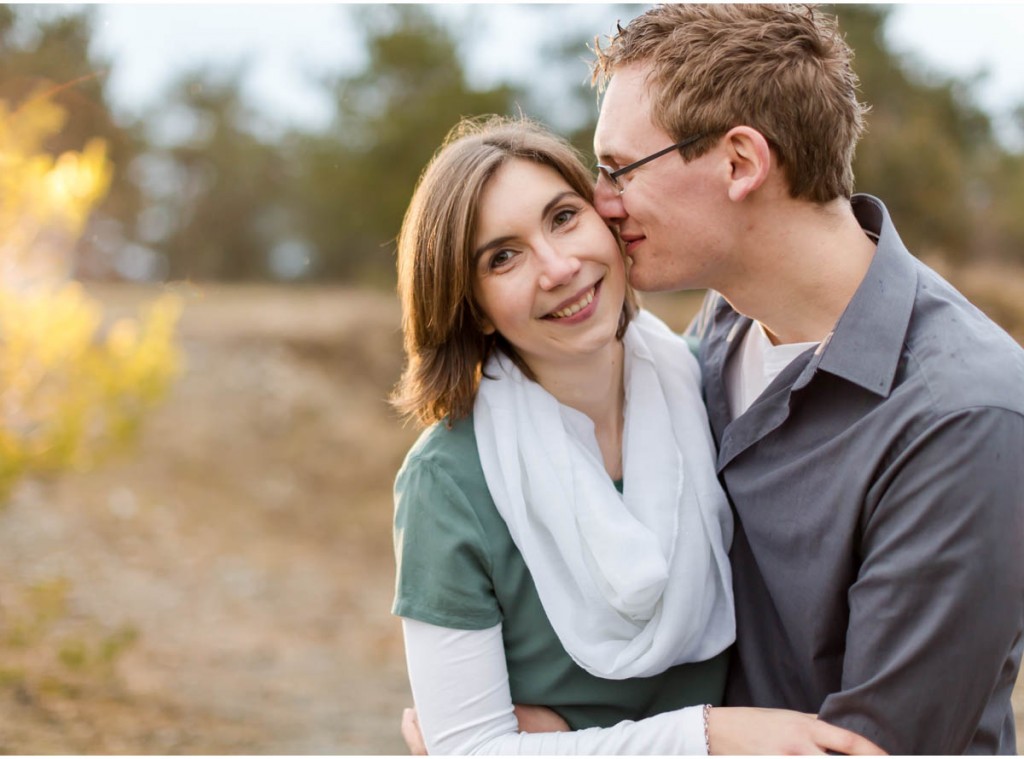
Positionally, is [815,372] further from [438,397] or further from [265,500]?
[265,500]

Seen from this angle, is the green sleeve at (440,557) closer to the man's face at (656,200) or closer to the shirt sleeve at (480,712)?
the shirt sleeve at (480,712)

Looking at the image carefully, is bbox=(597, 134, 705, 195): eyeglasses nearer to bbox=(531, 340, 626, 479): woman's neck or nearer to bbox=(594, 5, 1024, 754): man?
bbox=(594, 5, 1024, 754): man

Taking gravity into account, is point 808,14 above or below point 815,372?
above

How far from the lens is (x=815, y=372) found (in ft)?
6.42

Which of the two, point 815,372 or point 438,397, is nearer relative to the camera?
point 815,372

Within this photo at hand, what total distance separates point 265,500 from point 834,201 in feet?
29.1

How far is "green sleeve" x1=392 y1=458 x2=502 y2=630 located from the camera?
6.56ft

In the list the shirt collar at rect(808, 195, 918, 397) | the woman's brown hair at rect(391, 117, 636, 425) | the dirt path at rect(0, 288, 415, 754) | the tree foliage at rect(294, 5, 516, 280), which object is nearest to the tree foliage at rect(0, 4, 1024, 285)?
the tree foliage at rect(294, 5, 516, 280)

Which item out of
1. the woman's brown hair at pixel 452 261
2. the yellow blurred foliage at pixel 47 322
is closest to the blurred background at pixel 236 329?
the yellow blurred foliage at pixel 47 322

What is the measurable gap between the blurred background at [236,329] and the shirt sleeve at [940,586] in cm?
350

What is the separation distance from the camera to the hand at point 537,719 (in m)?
2.10

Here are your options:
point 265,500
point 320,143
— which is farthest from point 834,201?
point 320,143

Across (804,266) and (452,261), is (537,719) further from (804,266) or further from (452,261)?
(804,266)

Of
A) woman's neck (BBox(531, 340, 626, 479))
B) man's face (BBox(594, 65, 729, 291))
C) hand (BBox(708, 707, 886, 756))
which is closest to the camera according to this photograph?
hand (BBox(708, 707, 886, 756))
